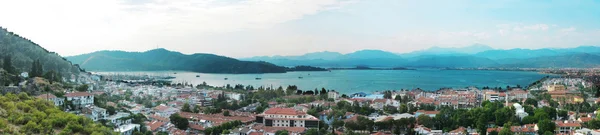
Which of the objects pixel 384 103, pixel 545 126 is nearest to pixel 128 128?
pixel 545 126

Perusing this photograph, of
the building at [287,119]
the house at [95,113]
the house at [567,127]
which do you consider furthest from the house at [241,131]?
the house at [567,127]

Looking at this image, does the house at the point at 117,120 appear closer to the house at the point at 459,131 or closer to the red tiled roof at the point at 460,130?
the house at the point at 459,131

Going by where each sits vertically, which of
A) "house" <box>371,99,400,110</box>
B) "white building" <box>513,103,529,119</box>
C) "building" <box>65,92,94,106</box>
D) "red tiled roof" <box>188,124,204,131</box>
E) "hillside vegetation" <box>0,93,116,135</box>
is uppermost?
"hillside vegetation" <box>0,93,116,135</box>

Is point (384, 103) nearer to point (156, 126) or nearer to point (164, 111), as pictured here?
point (164, 111)

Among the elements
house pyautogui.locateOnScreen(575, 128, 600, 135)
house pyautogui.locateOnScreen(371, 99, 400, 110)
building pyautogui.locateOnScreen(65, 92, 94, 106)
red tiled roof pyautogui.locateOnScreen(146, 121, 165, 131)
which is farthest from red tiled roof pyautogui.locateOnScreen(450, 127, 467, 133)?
building pyautogui.locateOnScreen(65, 92, 94, 106)

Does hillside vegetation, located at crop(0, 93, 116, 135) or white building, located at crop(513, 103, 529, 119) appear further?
white building, located at crop(513, 103, 529, 119)

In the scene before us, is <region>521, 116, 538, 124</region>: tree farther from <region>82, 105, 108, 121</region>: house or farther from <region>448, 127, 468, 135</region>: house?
<region>82, 105, 108, 121</region>: house

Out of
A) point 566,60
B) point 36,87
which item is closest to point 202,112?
point 36,87
